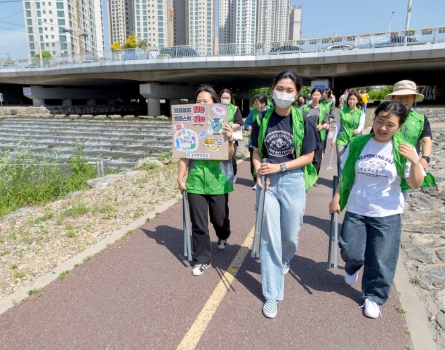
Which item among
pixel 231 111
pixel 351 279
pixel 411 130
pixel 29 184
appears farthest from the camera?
pixel 29 184

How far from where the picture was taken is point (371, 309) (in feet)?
9.89

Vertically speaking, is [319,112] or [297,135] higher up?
[319,112]

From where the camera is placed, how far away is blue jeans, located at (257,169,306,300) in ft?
10.00

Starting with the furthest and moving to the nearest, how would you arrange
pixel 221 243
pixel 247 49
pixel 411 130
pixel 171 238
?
pixel 247 49
pixel 171 238
pixel 221 243
pixel 411 130

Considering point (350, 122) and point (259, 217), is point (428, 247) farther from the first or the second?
point (259, 217)

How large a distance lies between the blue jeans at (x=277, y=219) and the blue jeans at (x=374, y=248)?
489 millimetres

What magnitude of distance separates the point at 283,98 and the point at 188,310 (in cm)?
217

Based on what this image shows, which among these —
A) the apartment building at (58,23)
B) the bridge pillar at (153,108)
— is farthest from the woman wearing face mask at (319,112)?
the apartment building at (58,23)

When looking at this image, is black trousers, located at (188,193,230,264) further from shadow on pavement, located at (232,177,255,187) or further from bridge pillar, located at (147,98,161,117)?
bridge pillar, located at (147,98,161,117)

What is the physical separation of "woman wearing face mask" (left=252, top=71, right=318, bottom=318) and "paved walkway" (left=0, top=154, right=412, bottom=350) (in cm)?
34

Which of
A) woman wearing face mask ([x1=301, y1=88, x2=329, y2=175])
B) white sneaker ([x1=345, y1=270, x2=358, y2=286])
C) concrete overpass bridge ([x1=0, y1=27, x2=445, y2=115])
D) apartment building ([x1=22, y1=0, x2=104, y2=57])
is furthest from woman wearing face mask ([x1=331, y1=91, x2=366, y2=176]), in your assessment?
apartment building ([x1=22, y1=0, x2=104, y2=57])

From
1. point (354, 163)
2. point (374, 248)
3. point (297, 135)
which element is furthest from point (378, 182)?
point (297, 135)

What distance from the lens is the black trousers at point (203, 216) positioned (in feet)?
12.2

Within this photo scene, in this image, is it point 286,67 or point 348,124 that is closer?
point 348,124
